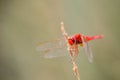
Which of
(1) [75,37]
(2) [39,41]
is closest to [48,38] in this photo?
(2) [39,41]

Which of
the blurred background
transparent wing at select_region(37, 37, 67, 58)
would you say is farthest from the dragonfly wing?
the blurred background

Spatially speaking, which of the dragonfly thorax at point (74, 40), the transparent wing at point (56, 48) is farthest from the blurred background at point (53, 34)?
the dragonfly thorax at point (74, 40)

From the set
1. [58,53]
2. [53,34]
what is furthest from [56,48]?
[53,34]

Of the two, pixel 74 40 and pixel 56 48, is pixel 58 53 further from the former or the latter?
pixel 74 40

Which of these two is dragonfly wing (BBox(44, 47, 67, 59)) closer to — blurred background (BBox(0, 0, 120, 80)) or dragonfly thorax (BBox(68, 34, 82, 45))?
dragonfly thorax (BBox(68, 34, 82, 45))

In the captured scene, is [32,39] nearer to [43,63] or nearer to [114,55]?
[43,63]

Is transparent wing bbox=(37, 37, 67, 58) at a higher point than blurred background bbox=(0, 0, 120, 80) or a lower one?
lower

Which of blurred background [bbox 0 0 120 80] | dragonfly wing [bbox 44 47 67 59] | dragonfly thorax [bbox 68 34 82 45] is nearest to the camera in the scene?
dragonfly thorax [bbox 68 34 82 45]

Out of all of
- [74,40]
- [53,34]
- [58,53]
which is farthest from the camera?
[53,34]
